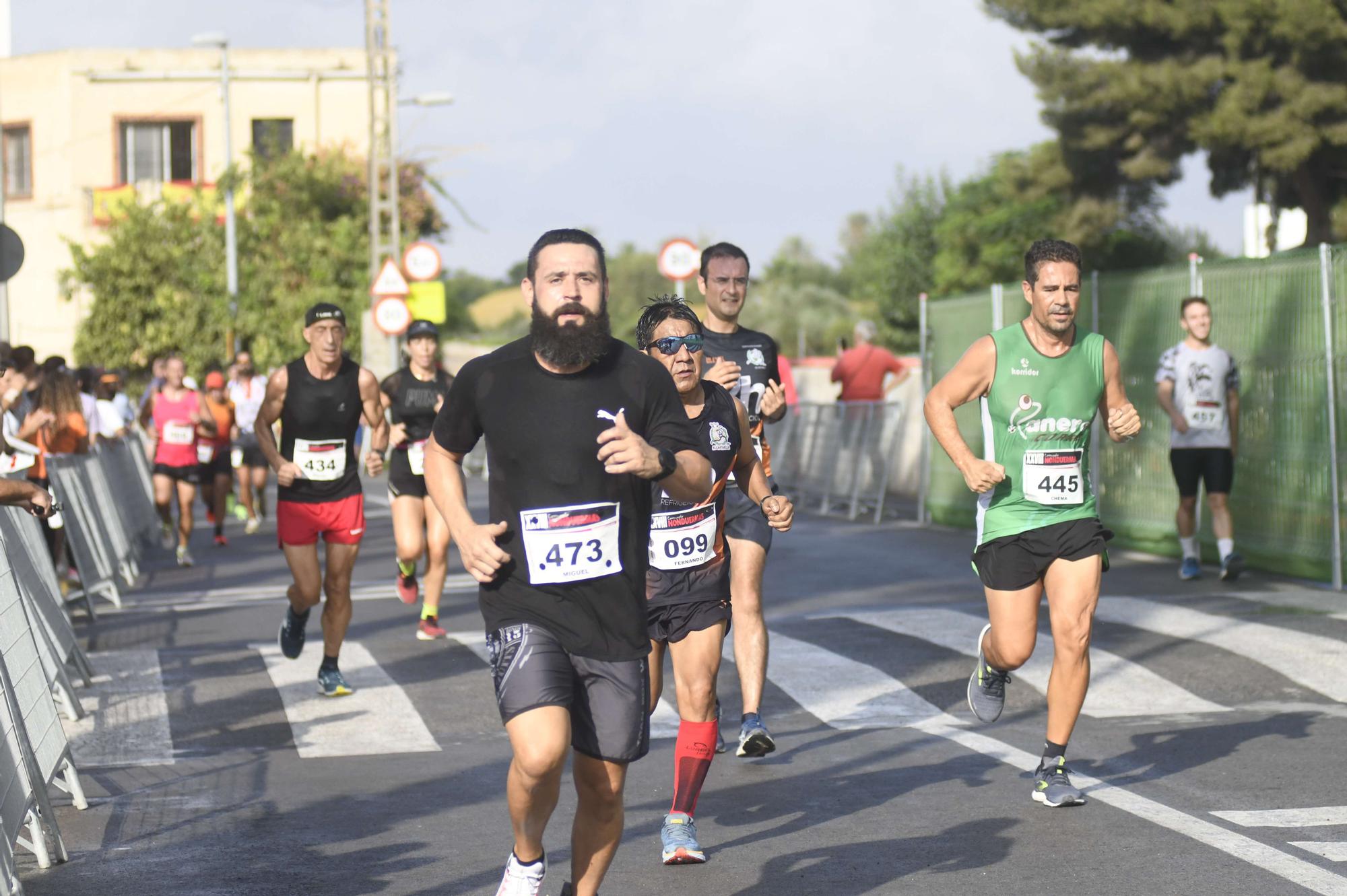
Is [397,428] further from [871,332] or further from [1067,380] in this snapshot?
[871,332]

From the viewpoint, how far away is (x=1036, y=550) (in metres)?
7.16

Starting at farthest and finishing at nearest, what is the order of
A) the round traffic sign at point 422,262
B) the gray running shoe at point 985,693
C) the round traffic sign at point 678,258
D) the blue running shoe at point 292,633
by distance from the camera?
1. the round traffic sign at point 422,262
2. the round traffic sign at point 678,258
3. the blue running shoe at point 292,633
4. the gray running shoe at point 985,693

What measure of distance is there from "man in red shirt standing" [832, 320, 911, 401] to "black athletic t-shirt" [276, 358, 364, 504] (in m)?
12.1

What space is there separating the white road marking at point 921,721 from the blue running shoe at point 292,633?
→ 104 inches

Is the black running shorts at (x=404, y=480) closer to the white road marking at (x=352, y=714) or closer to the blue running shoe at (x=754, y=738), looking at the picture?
the white road marking at (x=352, y=714)

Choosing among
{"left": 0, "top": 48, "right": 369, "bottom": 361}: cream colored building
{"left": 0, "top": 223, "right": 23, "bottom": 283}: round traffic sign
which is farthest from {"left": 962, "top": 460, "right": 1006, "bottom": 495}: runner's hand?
{"left": 0, "top": 48, "right": 369, "bottom": 361}: cream colored building

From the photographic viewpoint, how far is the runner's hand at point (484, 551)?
15.7ft

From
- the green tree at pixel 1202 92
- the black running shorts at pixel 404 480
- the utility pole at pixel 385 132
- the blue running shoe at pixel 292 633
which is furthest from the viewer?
the utility pole at pixel 385 132

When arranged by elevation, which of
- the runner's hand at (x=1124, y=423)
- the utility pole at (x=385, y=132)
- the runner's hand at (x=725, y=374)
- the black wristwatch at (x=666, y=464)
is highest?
the utility pole at (x=385, y=132)

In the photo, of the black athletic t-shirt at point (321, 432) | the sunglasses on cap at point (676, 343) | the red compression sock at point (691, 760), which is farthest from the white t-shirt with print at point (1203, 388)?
the red compression sock at point (691, 760)

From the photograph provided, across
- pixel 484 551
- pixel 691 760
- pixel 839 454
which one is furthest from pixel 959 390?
pixel 839 454

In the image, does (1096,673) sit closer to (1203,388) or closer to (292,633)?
(1203,388)

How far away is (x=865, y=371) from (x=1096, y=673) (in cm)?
1215

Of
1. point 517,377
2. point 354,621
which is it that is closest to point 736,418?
point 517,377
